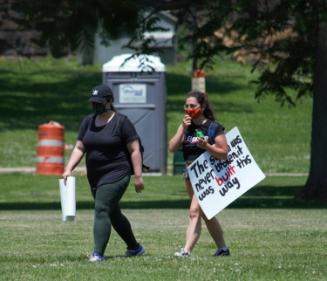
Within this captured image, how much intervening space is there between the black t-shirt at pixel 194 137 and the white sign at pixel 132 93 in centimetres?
1732

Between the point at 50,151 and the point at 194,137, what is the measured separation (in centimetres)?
1734

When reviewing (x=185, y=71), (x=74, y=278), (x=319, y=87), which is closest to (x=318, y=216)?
(x=319, y=87)

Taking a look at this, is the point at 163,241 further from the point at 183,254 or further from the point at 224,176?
the point at 224,176

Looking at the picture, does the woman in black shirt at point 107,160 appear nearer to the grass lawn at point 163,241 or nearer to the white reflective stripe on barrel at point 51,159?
the grass lawn at point 163,241

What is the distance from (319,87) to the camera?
2220 cm

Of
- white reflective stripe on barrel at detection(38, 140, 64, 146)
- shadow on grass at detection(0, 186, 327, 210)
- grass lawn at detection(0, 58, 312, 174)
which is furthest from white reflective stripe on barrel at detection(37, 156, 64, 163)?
shadow on grass at detection(0, 186, 327, 210)

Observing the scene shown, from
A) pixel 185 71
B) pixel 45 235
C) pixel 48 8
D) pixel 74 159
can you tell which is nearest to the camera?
pixel 74 159

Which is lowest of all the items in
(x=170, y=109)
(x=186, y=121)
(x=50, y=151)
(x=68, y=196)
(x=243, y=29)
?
(x=170, y=109)

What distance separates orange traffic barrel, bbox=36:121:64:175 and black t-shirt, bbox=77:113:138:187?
17.4m

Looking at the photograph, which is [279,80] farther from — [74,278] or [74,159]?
[74,278]

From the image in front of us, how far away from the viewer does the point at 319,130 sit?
882 inches

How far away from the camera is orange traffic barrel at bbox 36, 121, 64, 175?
95.9 feet

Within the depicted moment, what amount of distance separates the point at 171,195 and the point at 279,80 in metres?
3.10

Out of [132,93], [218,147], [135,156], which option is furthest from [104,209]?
[132,93]
